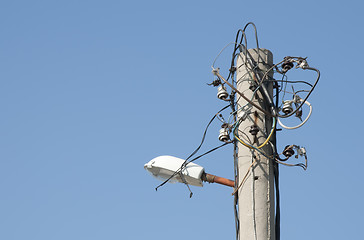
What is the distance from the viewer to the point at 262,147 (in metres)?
6.84

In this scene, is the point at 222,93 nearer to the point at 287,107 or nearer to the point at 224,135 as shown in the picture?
the point at 224,135

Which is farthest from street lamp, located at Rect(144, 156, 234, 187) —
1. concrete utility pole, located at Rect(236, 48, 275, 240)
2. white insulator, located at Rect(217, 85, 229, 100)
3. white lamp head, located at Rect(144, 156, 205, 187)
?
white insulator, located at Rect(217, 85, 229, 100)

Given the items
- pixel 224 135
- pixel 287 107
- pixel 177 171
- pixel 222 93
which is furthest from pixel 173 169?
pixel 287 107

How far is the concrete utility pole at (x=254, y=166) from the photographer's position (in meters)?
6.45

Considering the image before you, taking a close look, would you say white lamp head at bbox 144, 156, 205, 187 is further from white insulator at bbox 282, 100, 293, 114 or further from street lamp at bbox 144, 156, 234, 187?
white insulator at bbox 282, 100, 293, 114

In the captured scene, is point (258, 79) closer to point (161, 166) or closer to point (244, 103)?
point (244, 103)

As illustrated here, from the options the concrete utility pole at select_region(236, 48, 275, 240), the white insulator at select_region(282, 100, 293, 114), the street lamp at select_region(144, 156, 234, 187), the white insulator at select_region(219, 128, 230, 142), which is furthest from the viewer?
the street lamp at select_region(144, 156, 234, 187)

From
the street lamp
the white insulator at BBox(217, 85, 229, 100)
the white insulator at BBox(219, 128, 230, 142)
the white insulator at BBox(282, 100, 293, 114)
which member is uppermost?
the white insulator at BBox(217, 85, 229, 100)

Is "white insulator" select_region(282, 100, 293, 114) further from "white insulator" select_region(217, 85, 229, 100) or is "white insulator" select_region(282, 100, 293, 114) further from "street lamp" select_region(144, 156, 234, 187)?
"street lamp" select_region(144, 156, 234, 187)

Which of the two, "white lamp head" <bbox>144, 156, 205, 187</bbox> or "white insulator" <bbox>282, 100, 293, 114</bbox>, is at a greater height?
"white insulator" <bbox>282, 100, 293, 114</bbox>

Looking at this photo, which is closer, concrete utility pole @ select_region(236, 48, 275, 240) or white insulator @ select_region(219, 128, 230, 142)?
concrete utility pole @ select_region(236, 48, 275, 240)

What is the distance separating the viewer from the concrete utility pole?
645cm

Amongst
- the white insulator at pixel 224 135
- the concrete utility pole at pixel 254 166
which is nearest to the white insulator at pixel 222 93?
the concrete utility pole at pixel 254 166

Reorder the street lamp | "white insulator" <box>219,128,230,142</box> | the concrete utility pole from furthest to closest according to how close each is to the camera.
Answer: the street lamp → "white insulator" <box>219,128,230,142</box> → the concrete utility pole
